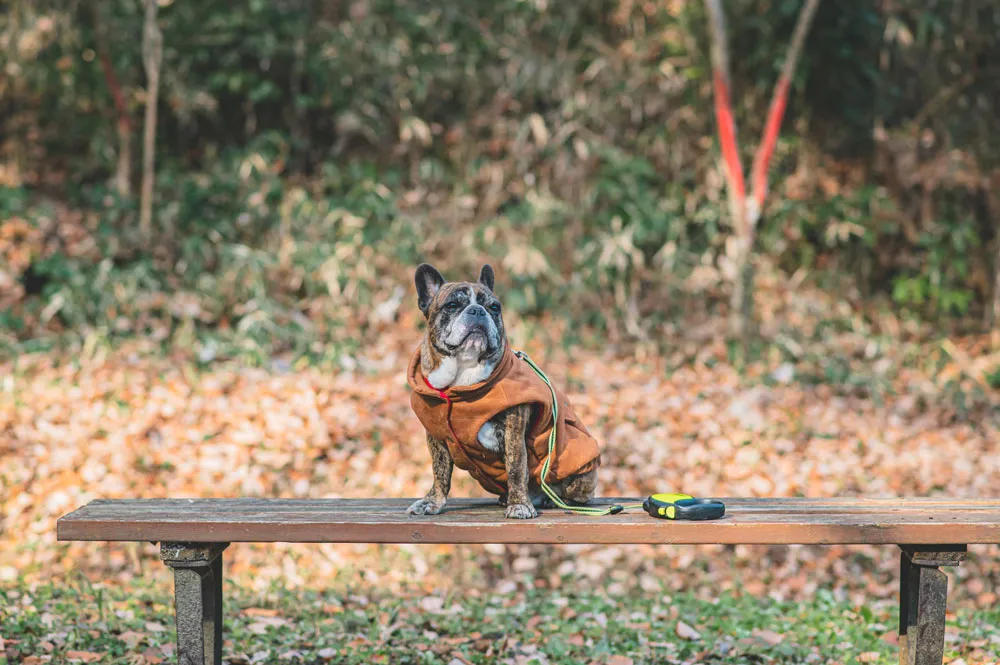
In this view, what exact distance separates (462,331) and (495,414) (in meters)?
0.31

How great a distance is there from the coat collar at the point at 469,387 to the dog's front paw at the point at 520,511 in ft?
1.34

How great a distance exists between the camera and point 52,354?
7.21 m

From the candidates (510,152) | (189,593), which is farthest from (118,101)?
(189,593)

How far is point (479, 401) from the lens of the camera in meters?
3.12

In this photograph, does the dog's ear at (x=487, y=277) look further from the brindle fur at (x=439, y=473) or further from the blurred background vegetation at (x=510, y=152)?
the blurred background vegetation at (x=510, y=152)

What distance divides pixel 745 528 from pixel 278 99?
8.39 meters

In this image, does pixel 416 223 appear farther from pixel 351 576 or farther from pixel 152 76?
pixel 351 576

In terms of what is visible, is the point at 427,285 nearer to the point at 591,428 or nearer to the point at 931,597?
the point at 931,597

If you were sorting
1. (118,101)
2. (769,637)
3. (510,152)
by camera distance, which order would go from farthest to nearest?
(510,152), (118,101), (769,637)

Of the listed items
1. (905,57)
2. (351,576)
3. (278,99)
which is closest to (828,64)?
(905,57)

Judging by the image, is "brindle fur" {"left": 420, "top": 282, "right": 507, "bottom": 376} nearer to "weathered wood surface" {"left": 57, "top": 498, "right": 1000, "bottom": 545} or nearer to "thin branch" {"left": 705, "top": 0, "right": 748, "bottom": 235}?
"weathered wood surface" {"left": 57, "top": 498, "right": 1000, "bottom": 545}

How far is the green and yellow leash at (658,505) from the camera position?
3.14m

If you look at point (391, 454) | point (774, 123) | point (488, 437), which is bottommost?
point (391, 454)

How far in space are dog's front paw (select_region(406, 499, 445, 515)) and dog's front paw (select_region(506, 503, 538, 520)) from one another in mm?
269
